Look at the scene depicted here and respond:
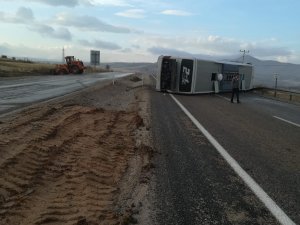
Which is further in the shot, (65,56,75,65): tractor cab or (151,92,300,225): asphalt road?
(65,56,75,65): tractor cab

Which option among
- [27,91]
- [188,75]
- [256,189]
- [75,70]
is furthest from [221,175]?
[75,70]

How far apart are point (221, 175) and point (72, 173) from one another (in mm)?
2360

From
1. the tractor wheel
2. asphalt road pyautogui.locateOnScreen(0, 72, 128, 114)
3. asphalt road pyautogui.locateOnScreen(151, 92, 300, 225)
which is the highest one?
asphalt road pyautogui.locateOnScreen(151, 92, 300, 225)

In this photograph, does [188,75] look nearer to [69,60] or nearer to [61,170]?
[61,170]

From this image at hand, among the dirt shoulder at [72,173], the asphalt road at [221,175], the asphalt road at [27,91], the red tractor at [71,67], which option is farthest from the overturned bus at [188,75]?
the red tractor at [71,67]

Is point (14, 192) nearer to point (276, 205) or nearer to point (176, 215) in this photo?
point (176, 215)

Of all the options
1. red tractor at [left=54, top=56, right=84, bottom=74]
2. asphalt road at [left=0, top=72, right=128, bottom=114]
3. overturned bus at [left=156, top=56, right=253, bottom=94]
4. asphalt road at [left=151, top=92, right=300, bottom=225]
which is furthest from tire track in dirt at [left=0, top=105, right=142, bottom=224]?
red tractor at [left=54, top=56, right=84, bottom=74]

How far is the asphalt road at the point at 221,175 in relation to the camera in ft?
17.6

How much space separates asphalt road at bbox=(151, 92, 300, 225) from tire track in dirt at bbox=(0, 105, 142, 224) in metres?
0.76

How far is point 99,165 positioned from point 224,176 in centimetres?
209

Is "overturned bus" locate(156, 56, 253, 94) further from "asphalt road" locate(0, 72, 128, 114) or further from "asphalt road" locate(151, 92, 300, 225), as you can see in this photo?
"asphalt road" locate(151, 92, 300, 225)

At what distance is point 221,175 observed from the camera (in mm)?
7137

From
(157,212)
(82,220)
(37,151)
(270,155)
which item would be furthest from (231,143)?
(82,220)

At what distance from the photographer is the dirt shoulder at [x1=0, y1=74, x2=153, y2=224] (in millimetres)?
5129
